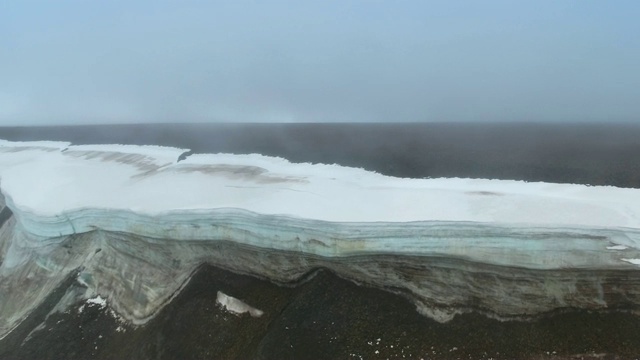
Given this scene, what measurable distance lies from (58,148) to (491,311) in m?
31.5

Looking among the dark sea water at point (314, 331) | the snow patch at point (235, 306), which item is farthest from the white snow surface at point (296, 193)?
the snow patch at point (235, 306)

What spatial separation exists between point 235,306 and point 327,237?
3327mm

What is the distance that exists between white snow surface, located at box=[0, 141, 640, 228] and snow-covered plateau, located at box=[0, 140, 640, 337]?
0.08 metres

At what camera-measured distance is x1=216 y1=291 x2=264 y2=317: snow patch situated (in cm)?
1141

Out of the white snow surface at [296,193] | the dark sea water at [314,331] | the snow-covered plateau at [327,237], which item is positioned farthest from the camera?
the white snow surface at [296,193]

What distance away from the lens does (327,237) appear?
1099cm

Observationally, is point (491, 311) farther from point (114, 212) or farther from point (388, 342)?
point (114, 212)

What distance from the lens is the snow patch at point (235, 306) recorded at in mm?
11414

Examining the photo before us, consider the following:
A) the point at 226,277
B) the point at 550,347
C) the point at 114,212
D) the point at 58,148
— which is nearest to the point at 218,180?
the point at 114,212

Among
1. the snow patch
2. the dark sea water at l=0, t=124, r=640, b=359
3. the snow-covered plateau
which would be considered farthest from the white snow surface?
the snow patch

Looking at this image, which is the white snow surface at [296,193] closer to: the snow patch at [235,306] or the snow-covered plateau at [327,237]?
the snow-covered plateau at [327,237]

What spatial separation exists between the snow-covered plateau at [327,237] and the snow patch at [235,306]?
1037 mm

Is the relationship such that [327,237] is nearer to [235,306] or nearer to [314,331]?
[314,331]

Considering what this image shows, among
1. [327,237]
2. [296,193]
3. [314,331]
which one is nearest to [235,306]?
[314,331]
